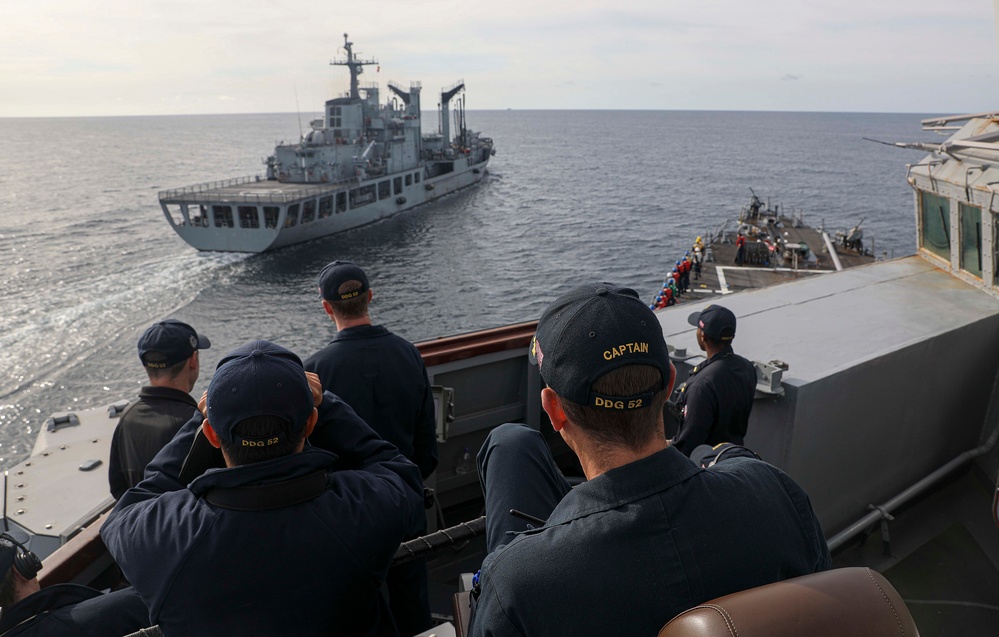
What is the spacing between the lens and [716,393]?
3811mm

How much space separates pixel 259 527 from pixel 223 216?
142ft

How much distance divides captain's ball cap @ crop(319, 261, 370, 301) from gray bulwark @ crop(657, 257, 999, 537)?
249 centimetres

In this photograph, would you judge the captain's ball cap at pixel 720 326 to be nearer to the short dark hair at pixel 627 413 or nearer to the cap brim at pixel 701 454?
the cap brim at pixel 701 454

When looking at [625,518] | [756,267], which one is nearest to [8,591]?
[625,518]

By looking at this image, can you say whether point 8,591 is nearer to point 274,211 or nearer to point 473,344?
point 473,344

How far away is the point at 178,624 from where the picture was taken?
6.36 ft

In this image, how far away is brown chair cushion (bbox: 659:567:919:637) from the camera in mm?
1272

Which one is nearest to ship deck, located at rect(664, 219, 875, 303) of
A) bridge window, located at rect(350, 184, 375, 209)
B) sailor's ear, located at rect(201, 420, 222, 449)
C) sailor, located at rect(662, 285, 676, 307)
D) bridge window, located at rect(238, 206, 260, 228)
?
sailor, located at rect(662, 285, 676, 307)

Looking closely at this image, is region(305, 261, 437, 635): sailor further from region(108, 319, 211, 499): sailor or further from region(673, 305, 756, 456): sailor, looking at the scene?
region(673, 305, 756, 456): sailor

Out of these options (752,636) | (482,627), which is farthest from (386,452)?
(752,636)

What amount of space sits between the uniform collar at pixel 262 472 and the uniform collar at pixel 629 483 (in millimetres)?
776

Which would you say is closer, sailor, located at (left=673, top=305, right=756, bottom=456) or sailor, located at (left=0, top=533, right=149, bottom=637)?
sailor, located at (left=0, top=533, right=149, bottom=637)

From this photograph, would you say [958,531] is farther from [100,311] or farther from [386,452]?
[100,311]

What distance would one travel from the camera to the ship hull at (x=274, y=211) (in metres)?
40.6
